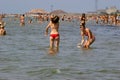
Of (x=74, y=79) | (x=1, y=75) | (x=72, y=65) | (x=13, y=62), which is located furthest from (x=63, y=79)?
(x=13, y=62)

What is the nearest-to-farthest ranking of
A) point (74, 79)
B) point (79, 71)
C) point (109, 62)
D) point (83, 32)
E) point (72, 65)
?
1. point (74, 79)
2. point (79, 71)
3. point (72, 65)
4. point (109, 62)
5. point (83, 32)

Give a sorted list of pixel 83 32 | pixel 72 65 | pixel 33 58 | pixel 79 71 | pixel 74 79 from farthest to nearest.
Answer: pixel 83 32, pixel 33 58, pixel 72 65, pixel 79 71, pixel 74 79

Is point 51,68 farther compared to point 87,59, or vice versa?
point 87,59

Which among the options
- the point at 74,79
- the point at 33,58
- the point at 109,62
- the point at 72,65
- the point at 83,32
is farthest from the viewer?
the point at 83,32

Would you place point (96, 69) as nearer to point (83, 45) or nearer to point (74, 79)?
point (74, 79)

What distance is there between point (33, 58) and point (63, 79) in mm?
3988

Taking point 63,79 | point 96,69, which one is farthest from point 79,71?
point 63,79

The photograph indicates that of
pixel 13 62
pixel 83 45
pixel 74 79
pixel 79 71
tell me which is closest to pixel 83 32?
pixel 83 45

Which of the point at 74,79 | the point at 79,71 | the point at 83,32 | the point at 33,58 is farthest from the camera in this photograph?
the point at 83,32

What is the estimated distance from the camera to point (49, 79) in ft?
30.0

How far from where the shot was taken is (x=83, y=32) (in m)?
16.8

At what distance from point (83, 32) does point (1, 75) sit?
7.61 meters

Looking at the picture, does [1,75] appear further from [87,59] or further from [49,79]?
[87,59]

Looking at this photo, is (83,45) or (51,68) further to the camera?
(83,45)
